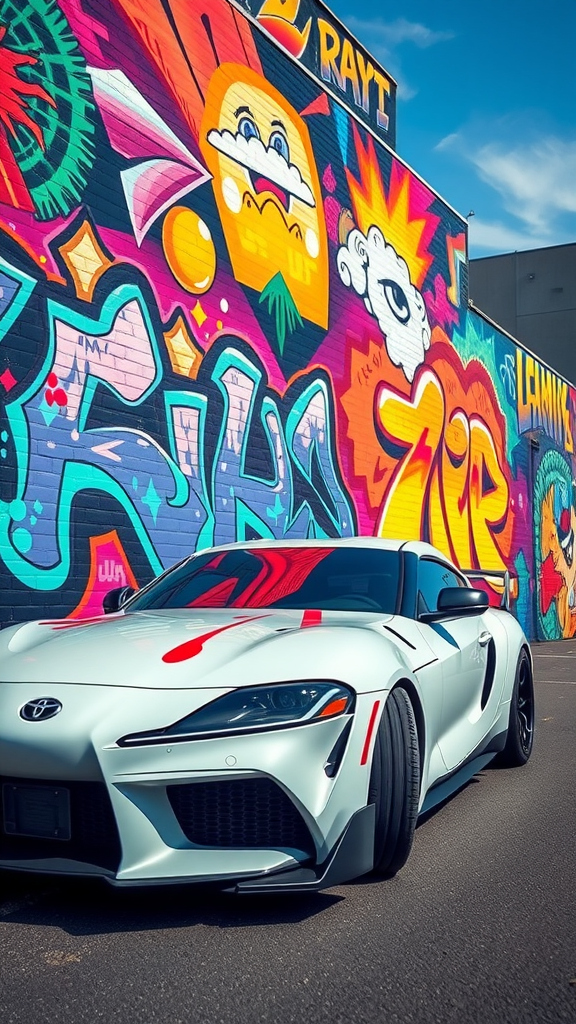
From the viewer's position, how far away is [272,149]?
12.2 metres

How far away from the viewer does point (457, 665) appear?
4480 mm

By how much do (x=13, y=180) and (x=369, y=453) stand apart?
291 inches

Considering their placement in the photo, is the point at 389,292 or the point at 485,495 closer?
the point at 389,292

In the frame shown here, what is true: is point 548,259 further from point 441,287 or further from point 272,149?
point 272,149

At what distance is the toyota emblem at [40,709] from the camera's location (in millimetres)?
3059

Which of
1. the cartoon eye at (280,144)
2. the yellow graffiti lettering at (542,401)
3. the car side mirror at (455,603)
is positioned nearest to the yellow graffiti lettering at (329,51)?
the cartoon eye at (280,144)

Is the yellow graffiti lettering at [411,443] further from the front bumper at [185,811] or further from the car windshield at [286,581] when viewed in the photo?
the front bumper at [185,811]

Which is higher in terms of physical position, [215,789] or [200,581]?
[200,581]

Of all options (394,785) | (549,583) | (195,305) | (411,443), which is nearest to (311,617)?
(394,785)

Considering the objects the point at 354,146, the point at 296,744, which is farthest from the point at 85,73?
the point at 296,744

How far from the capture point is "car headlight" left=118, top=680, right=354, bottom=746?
2957 mm

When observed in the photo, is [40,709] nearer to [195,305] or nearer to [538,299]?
[195,305]

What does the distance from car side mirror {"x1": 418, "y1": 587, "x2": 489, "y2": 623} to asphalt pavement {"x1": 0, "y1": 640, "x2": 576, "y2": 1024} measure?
3.21 feet

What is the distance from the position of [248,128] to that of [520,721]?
27.4 ft
